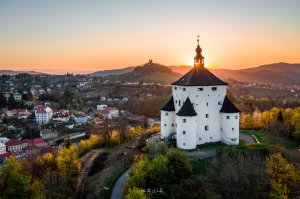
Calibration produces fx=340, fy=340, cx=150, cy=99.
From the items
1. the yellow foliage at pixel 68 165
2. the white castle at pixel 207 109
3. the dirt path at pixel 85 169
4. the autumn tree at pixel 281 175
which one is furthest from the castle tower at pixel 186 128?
the yellow foliage at pixel 68 165

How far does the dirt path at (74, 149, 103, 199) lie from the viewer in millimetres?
31413

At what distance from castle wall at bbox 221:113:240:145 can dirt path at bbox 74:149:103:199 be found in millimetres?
15328

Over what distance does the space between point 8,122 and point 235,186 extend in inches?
3298

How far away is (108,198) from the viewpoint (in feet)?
92.6

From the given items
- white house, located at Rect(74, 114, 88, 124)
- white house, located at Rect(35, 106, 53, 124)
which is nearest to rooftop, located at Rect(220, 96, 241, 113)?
white house, located at Rect(74, 114, 88, 124)

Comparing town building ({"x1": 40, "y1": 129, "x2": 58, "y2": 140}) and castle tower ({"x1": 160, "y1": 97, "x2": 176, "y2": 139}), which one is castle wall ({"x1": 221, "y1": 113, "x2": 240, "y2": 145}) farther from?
town building ({"x1": 40, "y1": 129, "x2": 58, "y2": 140})

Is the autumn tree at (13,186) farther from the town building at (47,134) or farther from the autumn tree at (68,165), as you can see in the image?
the town building at (47,134)

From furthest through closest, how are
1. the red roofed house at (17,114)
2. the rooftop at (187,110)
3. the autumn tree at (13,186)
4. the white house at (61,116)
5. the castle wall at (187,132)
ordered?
1. the red roofed house at (17,114)
2. the white house at (61,116)
3. the rooftop at (187,110)
4. the castle wall at (187,132)
5. the autumn tree at (13,186)

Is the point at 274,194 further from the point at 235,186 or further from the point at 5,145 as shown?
the point at 5,145

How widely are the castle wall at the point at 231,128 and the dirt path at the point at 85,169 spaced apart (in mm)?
15328

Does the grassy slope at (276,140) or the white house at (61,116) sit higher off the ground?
the grassy slope at (276,140)

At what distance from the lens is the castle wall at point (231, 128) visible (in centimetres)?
3538

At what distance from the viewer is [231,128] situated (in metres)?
35.6

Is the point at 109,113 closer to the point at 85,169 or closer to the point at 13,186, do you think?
the point at 85,169
